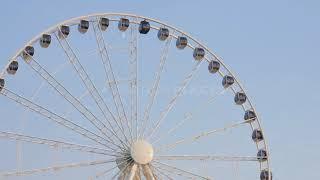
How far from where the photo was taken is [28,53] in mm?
49719

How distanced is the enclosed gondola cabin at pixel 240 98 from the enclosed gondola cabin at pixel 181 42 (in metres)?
3.87

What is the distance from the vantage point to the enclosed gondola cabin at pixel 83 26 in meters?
51.6

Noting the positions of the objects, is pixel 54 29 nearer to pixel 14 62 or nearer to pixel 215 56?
pixel 14 62

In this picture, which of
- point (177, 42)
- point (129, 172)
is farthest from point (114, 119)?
point (177, 42)

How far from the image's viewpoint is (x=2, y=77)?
49.0 metres

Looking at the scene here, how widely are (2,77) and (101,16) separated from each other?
20.8 ft

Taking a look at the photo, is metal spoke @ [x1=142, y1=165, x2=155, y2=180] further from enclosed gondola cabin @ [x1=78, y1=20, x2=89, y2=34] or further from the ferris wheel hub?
enclosed gondola cabin @ [x1=78, y1=20, x2=89, y2=34]

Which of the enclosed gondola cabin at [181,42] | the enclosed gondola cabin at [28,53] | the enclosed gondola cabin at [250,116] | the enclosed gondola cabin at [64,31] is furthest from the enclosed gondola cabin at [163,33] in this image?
the enclosed gondola cabin at [28,53]

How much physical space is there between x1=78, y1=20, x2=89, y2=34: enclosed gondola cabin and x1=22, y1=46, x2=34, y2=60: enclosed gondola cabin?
3.04 m

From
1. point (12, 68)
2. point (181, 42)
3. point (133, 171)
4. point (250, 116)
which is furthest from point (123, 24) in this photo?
point (250, 116)

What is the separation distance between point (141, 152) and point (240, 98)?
689cm

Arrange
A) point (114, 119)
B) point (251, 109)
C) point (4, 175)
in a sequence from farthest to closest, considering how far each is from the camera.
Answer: point (251, 109) < point (114, 119) < point (4, 175)

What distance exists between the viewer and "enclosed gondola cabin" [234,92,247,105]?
5434 centimetres

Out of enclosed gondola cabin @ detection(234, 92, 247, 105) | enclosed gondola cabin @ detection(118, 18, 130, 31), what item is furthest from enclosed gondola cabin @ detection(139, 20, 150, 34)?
enclosed gondola cabin @ detection(234, 92, 247, 105)
